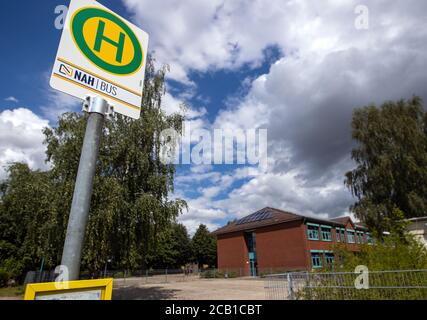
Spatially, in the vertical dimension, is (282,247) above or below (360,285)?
above

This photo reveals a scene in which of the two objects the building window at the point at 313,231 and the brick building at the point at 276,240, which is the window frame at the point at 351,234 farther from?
the building window at the point at 313,231

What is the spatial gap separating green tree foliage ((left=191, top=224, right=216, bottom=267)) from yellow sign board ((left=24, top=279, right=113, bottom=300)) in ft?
213

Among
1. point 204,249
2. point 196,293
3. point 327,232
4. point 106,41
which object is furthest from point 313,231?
point 106,41

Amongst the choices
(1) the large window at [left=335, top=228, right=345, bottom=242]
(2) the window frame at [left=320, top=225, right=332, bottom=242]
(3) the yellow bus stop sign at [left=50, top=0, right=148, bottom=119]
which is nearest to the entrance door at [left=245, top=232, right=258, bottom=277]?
(2) the window frame at [left=320, top=225, right=332, bottom=242]

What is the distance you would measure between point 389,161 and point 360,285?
1907 centimetres

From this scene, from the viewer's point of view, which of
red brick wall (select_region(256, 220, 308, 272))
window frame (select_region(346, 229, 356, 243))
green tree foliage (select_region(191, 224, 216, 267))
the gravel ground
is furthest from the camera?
green tree foliage (select_region(191, 224, 216, 267))

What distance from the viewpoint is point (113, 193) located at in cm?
1254

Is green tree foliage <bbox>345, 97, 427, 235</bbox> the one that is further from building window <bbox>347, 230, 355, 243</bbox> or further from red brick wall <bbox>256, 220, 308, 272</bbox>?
building window <bbox>347, 230, 355, 243</bbox>

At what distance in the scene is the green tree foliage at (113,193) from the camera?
12539 mm

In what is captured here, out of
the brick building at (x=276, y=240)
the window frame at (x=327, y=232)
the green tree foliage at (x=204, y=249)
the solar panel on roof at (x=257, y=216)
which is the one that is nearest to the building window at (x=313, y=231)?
the brick building at (x=276, y=240)

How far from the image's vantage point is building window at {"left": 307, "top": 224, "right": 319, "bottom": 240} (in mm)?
35534

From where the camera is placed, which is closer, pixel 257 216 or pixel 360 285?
pixel 360 285

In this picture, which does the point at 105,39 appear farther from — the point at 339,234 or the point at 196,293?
the point at 339,234

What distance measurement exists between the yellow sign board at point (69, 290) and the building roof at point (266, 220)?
35.8 meters
